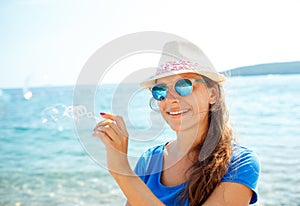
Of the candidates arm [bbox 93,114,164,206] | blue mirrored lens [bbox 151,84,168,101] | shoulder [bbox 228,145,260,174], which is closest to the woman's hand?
arm [bbox 93,114,164,206]

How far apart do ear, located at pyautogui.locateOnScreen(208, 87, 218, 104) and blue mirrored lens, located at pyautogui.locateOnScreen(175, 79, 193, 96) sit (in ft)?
0.40

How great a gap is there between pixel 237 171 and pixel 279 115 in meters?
15.1

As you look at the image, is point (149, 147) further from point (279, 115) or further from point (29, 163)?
point (279, 115)

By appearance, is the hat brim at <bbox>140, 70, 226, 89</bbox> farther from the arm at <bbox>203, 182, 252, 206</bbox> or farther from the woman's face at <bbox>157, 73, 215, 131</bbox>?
the arm at <bbox>203, 182, 252, 206</bbox>

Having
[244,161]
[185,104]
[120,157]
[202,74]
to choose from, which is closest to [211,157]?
[244,161]

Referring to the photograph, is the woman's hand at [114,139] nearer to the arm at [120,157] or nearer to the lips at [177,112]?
the arm at [120,157]

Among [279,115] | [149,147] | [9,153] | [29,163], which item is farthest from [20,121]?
[149,147]

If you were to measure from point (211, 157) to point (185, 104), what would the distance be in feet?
0.92

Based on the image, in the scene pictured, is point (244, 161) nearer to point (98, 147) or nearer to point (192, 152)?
point (192, 152)

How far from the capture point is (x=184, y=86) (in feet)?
6.95

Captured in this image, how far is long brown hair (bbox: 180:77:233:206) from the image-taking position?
2055 millimetres

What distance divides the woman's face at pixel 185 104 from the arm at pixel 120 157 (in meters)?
0.42

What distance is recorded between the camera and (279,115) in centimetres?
1652

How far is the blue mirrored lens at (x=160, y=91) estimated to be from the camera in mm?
2150
